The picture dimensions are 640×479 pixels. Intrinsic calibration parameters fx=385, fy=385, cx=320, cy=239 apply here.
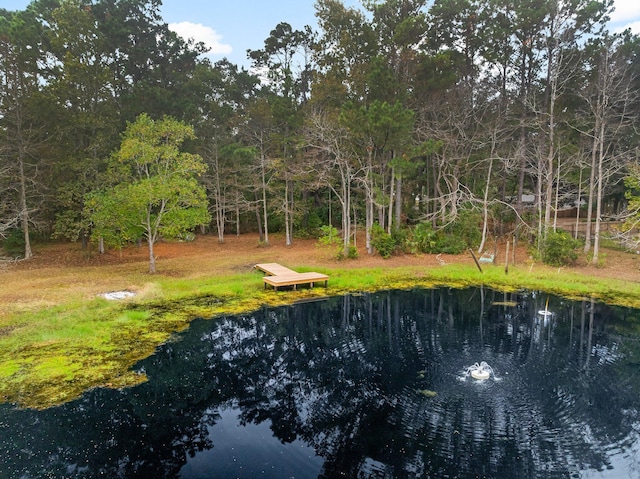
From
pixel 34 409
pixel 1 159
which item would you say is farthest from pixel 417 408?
pixel 1 159

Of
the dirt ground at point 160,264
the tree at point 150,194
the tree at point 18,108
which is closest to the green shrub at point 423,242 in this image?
the dirt ground at point 160,264

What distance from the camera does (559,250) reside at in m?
14.4

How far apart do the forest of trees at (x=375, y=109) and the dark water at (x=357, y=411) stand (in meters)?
8.43

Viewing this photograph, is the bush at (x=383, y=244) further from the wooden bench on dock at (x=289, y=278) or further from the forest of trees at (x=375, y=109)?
the wooden bench on dock at (x=289, y=278)

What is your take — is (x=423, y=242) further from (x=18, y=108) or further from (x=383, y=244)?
(x=18, y=108)

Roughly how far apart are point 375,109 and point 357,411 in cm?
1157

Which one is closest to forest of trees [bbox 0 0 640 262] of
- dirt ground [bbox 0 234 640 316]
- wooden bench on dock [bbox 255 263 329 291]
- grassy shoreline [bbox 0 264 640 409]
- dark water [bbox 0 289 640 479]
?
dirt ground [bbox 0 234 640 316]

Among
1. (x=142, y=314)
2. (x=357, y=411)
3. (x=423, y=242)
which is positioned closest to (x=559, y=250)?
(x=423, y=242)

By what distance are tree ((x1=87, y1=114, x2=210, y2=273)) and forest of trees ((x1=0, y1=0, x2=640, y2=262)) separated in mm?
465

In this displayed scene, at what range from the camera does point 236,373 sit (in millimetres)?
6801

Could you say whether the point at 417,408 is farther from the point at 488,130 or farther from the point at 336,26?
the point at 336,26

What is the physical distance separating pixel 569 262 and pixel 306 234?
13.6m

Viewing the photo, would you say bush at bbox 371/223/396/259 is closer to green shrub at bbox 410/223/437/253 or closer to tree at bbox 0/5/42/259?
green shrub at bbox 410/223/437/253

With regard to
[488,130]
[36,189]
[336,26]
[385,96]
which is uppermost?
[336,26]
